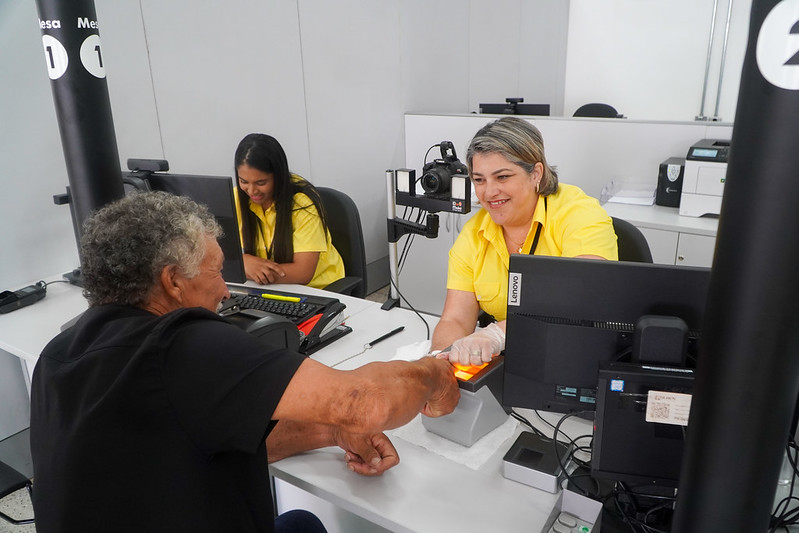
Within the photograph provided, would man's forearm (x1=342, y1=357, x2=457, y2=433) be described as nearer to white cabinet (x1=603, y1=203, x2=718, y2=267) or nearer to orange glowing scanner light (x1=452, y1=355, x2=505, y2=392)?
orange glowing scanner light (x1=452, y1=355, x2=505, y2=392)

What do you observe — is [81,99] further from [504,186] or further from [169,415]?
[504,186]

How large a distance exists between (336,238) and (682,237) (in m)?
1.51

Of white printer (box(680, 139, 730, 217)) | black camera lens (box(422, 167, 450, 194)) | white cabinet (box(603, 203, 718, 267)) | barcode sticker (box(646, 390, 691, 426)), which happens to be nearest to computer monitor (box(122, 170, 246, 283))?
black camera lens (box(422, 167, 450, 194))

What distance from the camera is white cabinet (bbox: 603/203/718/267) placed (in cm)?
255

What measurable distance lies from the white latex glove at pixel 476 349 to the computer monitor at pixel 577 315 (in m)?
0.12

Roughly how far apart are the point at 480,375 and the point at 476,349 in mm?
96

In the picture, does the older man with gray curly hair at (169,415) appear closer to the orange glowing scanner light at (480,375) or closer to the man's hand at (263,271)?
the orange glowing scanner light at (480,375)

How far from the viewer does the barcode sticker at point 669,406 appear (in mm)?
920

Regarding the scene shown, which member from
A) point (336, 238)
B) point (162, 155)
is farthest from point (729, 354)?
point (162, 155)

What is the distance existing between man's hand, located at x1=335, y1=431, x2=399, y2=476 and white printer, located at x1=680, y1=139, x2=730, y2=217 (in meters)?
2.13

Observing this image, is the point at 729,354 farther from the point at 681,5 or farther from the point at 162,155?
the point at 681,5

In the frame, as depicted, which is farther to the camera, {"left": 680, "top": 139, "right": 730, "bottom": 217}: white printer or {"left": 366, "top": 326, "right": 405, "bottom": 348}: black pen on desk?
{"left": 680, "top": 139, "right": 730, "bottom": 217}: white printer

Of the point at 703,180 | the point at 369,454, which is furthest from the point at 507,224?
the point at 703,180

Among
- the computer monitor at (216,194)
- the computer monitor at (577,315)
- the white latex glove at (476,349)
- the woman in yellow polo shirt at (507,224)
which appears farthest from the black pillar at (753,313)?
the computer monitor at (216,194)
